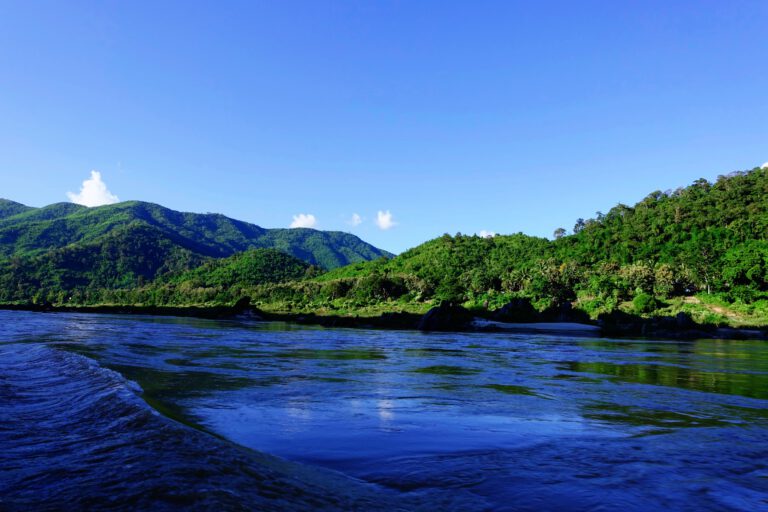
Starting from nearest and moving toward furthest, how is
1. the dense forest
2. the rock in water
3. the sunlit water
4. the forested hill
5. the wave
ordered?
the wave
the sunlit water
the rock in water
the dense forest
the forested hill

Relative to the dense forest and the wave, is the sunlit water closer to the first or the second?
the wave

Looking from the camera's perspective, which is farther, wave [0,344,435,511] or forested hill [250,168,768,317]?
forested hill [250,168,768,317]

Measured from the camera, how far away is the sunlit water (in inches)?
161

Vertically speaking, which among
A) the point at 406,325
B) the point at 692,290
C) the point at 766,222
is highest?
the point at 766,222

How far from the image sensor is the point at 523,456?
18.2 feet

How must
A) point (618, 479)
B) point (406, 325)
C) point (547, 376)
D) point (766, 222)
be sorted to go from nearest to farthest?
point (618, 479) → point (547, 376) → point (406, 325) → point (766, 222)

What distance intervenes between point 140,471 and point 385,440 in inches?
117

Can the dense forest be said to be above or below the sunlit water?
above

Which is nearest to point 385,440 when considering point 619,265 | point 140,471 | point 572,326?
point 140,471

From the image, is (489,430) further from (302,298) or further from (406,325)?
(302,298)

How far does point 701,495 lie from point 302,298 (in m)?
128

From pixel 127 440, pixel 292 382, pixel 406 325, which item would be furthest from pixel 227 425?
pixel 406 325

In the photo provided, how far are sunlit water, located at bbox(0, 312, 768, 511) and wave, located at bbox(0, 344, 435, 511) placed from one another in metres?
0.02

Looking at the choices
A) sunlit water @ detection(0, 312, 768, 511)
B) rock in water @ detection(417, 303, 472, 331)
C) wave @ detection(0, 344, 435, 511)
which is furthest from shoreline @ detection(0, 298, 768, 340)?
wave @ detection(0, 344, 435, 511)
